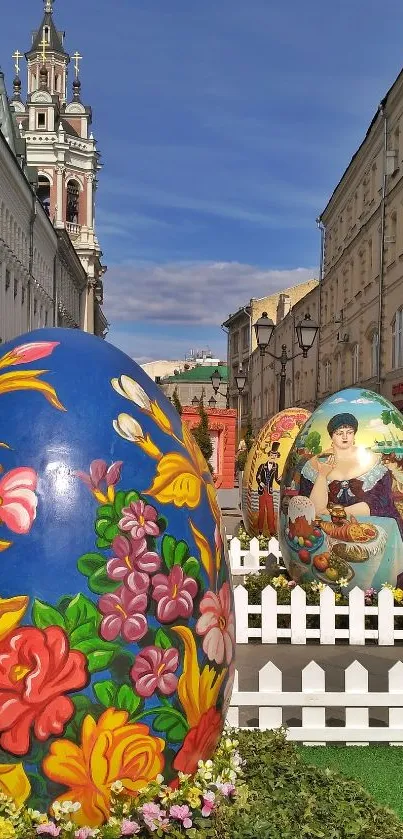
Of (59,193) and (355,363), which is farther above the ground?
(59,193)

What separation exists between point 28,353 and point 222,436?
4696 centimetres

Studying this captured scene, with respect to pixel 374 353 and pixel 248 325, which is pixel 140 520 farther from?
pixel 248 325

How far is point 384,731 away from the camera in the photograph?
5703mm

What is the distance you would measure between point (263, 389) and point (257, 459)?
49.9 metres

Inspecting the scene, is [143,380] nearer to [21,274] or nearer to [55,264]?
[21,274]

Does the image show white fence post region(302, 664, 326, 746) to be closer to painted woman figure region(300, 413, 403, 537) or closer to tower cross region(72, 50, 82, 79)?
painted woman figure region(300, 413, 403, 537)

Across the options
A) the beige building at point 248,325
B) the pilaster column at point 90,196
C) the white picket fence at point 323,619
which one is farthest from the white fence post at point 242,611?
the pilaster column at point 90,196

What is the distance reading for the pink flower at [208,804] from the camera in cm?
313

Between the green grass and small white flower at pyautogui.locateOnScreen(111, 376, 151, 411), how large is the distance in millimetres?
2679

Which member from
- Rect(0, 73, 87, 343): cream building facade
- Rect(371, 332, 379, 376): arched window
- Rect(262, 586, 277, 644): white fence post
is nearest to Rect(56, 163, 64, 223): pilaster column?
Rect(0, 73, 87, 343): cream building facade

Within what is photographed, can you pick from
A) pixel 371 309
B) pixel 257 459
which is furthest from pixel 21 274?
pixel 257 459


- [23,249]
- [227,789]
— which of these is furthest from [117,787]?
[23,249]

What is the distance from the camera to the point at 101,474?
3.18 m

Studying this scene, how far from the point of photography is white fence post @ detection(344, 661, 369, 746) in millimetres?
5504
